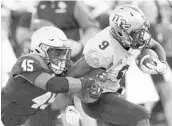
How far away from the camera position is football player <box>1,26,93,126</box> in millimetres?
4754

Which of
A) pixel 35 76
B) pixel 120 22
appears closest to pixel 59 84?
pixel 35 76

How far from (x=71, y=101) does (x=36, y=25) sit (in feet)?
3.31

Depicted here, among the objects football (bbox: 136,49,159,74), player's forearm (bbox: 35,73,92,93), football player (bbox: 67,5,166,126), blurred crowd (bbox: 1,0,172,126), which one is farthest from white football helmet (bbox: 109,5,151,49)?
blurred crowd (bbox: 1,0,172,126)

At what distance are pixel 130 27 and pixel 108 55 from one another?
0.24m

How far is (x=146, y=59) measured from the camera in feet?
16.8

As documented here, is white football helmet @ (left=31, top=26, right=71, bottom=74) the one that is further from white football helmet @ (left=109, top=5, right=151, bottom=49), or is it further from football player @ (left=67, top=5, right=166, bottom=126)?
white football helmet @ (left=109, top=5, right=151, bottom=49)

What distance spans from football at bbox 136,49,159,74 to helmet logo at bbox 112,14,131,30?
29cm

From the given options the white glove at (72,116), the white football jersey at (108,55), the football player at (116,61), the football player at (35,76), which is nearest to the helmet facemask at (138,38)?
the football player at (116,61)

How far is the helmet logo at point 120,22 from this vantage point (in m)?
4.95

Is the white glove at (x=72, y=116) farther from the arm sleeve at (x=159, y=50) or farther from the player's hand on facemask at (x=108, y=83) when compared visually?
the arm sleeve at (x=159, y=50)

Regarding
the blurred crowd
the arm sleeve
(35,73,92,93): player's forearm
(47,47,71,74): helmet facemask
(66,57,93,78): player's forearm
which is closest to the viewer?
(35,73,92,93): player's forearm

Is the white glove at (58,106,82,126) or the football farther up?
the football

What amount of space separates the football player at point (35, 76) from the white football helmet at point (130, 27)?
36 cm

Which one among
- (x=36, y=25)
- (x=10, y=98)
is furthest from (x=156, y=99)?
(x=10, y=98)
